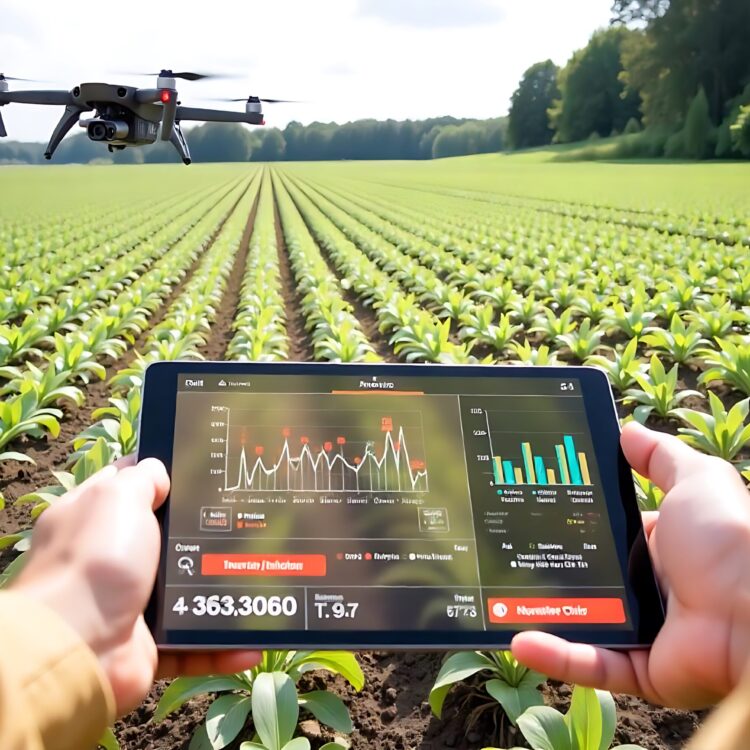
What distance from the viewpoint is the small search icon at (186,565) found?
5.43 ft

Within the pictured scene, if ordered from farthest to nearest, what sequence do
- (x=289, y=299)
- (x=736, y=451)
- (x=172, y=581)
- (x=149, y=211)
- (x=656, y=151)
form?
(x=656, y=151)
(x=149, y=211)
(x=289, y=299)
(x=736, y=451)
(x=172, y=581)

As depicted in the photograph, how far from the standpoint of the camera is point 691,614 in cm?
154

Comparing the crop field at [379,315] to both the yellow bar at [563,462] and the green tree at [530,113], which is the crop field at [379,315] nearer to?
the yellow bar at [563,462]

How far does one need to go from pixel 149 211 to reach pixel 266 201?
897 cm

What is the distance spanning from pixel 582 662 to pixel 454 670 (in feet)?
3.02

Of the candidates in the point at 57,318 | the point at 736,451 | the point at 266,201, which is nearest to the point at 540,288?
the point at 736,451

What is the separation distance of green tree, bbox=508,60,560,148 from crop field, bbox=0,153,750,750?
225ft

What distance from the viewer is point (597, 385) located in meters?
1.91

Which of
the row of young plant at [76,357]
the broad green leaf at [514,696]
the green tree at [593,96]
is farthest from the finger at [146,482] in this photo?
the green tree at [593,96]

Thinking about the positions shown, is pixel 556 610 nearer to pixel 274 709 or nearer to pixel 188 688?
pixel 274 709

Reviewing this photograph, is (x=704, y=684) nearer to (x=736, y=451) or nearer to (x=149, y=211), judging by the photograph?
(x=736, y=451)

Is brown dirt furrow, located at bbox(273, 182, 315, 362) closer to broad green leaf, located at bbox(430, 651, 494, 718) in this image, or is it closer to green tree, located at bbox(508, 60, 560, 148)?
broad green leaf, located at bbox(430, 651, 494, 718)

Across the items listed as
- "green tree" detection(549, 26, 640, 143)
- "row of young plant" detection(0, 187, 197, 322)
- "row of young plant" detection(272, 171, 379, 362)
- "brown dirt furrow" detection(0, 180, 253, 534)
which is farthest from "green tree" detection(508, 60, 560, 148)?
"brown dirt furrow" detection(0, 180, 253, 534)

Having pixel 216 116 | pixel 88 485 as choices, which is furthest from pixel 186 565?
pixel 216 116
